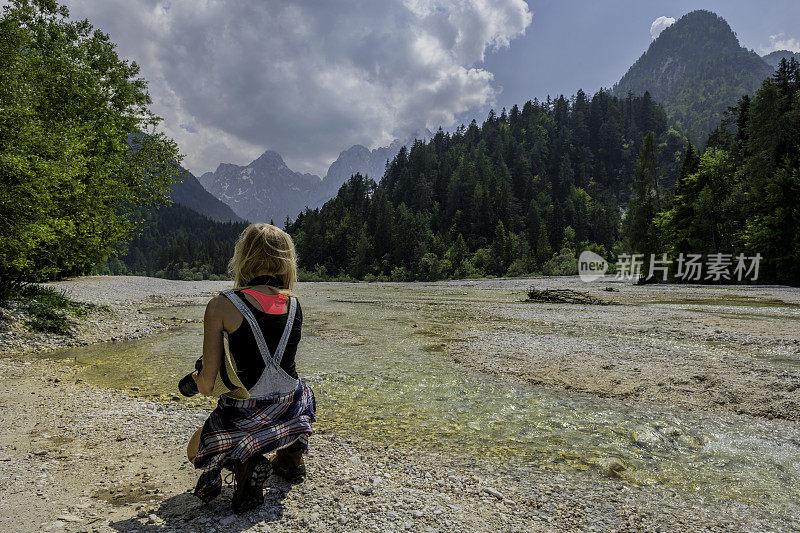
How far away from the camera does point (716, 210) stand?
47094 mm

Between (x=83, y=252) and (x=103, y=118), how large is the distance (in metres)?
9.36

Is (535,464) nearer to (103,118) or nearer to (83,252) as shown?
(83,252)

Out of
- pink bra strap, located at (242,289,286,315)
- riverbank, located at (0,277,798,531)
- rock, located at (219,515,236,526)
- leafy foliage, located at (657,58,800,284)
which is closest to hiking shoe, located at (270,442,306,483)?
riverbank, located at (0,277,798,531)

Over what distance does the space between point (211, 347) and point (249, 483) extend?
1.49 m

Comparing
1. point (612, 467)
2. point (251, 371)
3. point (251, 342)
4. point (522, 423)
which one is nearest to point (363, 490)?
point (251, 371)

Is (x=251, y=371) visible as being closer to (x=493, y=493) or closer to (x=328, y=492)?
(x=328, y=492)

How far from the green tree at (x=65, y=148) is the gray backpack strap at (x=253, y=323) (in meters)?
12.9

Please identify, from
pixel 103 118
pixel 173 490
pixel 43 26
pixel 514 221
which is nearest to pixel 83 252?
pixel 103 118

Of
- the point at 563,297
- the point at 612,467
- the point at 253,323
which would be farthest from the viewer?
the point at 563,297

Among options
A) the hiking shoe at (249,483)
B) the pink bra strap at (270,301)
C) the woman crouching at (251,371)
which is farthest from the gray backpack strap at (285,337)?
the hiking shoe at (249,483)

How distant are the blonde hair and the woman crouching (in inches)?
0.4

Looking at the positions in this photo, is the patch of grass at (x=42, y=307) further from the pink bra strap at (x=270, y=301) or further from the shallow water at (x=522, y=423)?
the pink bra strap at (x=270, y=301)

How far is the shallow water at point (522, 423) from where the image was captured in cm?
555

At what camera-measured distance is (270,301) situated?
3.97 meters
